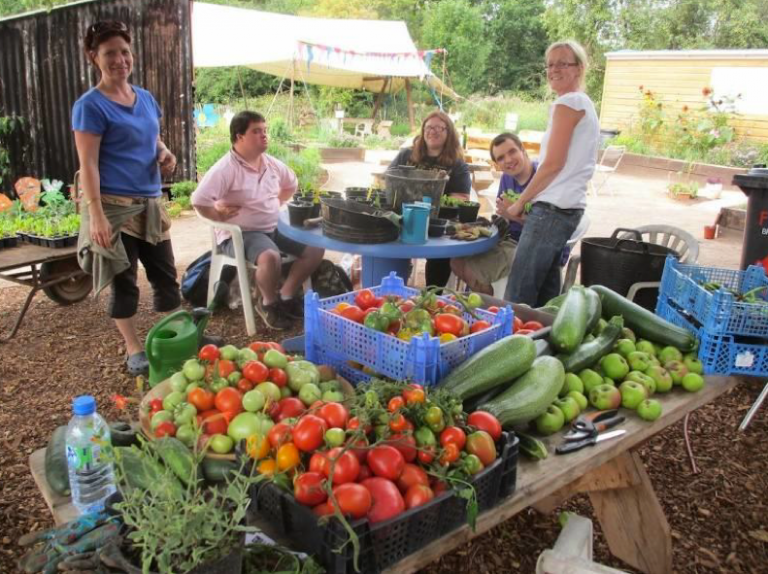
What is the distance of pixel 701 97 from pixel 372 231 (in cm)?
1519

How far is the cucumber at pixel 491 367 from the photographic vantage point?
6.17 feet

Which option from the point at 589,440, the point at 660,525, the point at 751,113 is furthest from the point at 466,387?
the point at 751,113

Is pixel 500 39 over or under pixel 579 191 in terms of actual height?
over

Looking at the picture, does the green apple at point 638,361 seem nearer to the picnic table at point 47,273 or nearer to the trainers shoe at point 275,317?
the trainers shoe at point 275,317

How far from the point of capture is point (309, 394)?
177 cm

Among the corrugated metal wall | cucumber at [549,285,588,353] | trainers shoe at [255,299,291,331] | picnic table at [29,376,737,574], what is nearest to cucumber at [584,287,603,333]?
cucumber at [549,285,588,353]

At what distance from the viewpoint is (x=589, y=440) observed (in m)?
1.90

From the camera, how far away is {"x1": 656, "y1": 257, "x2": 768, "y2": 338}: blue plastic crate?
2414 millimetres

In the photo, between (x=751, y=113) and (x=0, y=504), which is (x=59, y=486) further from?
(x=751, y=113)

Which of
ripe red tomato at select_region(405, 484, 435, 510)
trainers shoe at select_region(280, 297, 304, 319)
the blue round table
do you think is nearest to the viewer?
ripe red tomato at select_region(405, 484, 435, 510)

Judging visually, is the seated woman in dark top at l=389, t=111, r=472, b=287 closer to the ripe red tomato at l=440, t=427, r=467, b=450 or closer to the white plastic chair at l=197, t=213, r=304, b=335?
the white plastic chair at l=197, t=213, r=304, b=335

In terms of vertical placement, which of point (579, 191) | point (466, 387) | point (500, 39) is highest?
point (500, 39)

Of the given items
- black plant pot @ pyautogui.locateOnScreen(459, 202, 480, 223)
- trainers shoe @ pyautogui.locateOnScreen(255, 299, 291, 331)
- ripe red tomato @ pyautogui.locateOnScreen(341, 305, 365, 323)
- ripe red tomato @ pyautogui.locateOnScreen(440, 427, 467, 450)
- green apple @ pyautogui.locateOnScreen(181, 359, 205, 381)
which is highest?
black plant pot @ pyautogui.locateOnScreen(459, 202, 480, 223)

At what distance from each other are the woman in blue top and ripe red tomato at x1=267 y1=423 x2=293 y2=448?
2.35m
